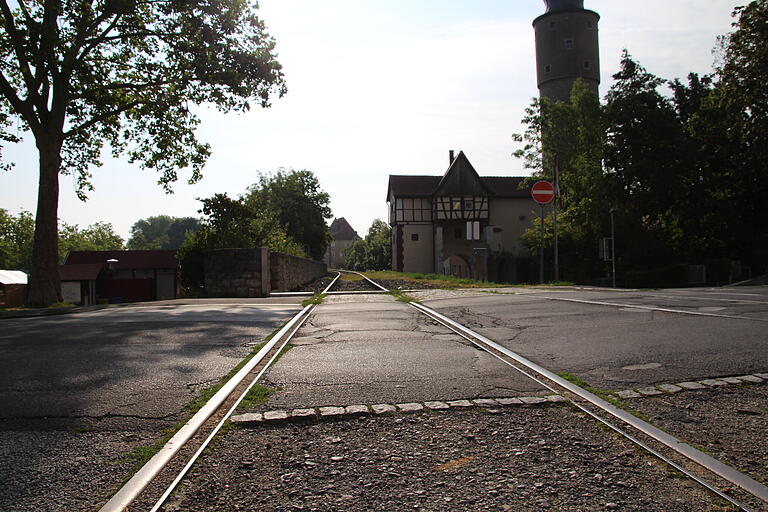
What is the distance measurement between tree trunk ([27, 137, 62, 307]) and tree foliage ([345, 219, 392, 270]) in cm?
6073

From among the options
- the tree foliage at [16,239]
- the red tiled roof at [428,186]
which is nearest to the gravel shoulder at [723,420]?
the red tiled roof at [428,186]

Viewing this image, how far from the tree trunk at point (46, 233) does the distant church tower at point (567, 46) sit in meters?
47.3

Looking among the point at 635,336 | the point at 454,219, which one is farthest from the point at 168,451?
the point at 454,219

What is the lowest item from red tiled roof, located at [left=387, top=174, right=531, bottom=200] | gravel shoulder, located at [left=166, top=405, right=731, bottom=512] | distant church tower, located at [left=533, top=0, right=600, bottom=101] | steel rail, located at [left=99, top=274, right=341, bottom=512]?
gravel shoulder, located at [left=166, top=405, right=731, bottom=512]

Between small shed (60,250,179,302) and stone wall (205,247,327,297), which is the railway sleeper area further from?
small shed (60,250,179,302)

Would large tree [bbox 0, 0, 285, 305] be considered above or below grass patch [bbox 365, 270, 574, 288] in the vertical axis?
above

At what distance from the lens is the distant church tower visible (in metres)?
53.7

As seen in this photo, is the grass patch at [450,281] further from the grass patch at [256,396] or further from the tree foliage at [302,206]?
the tree foliage at [302,206]

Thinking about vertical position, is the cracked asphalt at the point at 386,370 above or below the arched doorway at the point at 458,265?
below

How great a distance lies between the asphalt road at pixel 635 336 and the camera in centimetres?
519

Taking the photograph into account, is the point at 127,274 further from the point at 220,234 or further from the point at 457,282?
the point at 457,282

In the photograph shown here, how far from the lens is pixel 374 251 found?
3551 inches

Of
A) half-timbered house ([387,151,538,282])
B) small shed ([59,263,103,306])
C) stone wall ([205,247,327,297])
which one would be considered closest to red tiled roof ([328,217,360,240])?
half-timbered house ([387,151,538,282])

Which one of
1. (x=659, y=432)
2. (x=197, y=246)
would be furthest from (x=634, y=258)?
(x=659, y=432)
